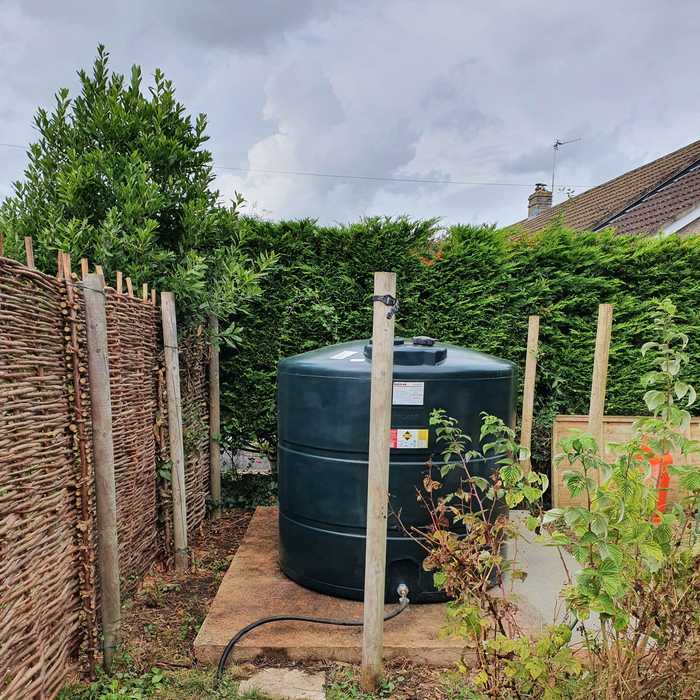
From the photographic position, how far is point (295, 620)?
8.87 feet

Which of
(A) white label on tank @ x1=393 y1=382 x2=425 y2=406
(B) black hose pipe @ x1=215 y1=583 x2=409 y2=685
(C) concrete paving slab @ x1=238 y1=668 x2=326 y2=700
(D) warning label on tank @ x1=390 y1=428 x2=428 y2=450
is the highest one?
(A) white label on tank @ x1=393 y1=382 x2=425 y2=406

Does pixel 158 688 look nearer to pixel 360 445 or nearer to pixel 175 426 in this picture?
pixel 360 445

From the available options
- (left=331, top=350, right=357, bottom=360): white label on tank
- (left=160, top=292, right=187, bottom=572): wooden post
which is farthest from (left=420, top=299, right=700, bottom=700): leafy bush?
(left=160, top=292, right=187, bottom=572): wooden post

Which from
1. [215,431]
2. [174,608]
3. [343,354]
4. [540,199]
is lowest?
[174,608]

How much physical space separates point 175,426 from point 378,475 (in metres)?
1.72

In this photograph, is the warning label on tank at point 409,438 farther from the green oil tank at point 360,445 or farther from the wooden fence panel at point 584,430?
the wooden fence panel at point 584,430

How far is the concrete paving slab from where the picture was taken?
2240 mm

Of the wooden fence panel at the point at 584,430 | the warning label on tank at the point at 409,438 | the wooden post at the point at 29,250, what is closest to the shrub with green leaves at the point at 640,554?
the warning label on tank at the point at 409,438

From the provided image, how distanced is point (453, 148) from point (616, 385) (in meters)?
3.75

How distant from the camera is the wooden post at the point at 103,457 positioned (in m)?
2.32

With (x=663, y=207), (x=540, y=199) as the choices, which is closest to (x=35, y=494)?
(x=663, y=207)

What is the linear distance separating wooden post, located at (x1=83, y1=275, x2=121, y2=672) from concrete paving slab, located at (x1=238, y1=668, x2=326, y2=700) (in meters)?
0.66

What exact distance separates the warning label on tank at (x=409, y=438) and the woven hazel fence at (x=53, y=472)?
1435mm

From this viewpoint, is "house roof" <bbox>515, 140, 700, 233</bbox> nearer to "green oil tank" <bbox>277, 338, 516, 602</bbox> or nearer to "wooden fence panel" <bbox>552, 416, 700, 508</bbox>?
"wooden fence panel" <bbox>552, 416, 700, 508</bbox>
